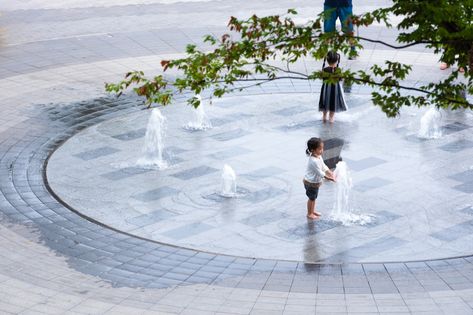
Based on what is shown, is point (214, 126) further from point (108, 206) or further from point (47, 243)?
point (47, 243)

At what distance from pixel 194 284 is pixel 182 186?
139 inches

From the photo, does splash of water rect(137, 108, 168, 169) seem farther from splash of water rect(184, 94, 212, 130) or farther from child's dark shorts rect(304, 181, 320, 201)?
child's dark shorts rect(304, 181, 320, 201)

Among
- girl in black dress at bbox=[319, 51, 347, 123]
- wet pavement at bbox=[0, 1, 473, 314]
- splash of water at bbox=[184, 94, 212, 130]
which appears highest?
girl in black dress at bbox=[319, 51, 347, 123]

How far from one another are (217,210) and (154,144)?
3.03 metres

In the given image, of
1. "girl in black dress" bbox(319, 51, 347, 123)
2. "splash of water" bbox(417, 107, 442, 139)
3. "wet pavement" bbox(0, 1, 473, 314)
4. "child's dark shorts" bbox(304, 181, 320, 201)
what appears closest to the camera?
"wet pavement" bbox(0, 1, 473, 314)

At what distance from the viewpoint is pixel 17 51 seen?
75.0 ft

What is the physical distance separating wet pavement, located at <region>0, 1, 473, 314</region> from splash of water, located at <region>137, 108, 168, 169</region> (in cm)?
23

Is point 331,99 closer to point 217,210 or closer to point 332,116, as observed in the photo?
point 332,116

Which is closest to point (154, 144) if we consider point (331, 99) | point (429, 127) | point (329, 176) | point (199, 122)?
point (199, 122)

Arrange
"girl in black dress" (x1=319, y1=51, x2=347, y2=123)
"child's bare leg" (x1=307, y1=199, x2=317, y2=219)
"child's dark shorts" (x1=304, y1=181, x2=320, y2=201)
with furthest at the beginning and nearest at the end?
"girl in black dress" (x1=319, y1=51, x2=347, y2=123), "child's bare leg" (x1=307, y1=199, x2=317, y2=219), "child's dark shorts" (x1=304, y1=181, x2=320, y2=201)

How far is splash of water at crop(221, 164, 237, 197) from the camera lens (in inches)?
559

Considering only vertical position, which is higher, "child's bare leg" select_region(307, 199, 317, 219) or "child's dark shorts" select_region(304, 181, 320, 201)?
"child's dark shorts" select_region(304, 181, 320, 201)

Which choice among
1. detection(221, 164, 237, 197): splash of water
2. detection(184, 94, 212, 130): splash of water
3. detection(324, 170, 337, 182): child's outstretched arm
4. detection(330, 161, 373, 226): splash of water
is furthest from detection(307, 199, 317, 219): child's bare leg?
detection(184, 94, 212, 130): splash of water

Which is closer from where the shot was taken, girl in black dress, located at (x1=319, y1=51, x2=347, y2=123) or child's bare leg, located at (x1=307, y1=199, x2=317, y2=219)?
child's bare leg, located at (x1=307, y1=199, x2=317, y2=219)
